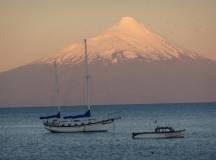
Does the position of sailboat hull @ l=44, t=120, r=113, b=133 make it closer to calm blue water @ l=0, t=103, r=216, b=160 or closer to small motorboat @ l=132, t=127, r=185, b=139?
calm blue water @ l=0, t=103, r=216, b=160

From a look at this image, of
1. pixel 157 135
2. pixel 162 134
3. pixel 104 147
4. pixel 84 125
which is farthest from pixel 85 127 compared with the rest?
pixel 104 147

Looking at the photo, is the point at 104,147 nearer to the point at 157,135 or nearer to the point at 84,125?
the point at 157,135

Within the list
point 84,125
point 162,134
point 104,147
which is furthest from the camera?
point 84,125

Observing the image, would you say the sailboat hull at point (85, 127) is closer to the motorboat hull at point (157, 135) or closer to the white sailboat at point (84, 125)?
the white sailboat at point (84, 125)

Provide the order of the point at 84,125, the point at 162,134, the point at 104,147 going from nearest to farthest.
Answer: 1. the point at 104,147
2. the point at 162,134
3. the point at 84,125

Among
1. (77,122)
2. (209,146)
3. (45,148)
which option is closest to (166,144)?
(209,146)

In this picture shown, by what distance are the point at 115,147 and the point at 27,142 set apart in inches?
653

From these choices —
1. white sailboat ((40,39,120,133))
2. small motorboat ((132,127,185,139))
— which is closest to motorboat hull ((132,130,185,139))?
small motorboat ((132,127,185,139))

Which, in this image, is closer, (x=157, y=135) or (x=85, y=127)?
(x=157, y=135)

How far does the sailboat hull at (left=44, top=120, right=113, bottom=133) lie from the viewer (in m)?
129

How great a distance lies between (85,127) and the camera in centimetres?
12938

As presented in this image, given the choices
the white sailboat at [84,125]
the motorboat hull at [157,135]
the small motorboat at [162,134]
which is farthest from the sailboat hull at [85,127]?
the small motorboat at [162,134]

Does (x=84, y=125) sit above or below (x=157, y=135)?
above

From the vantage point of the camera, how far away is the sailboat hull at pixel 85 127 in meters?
129
